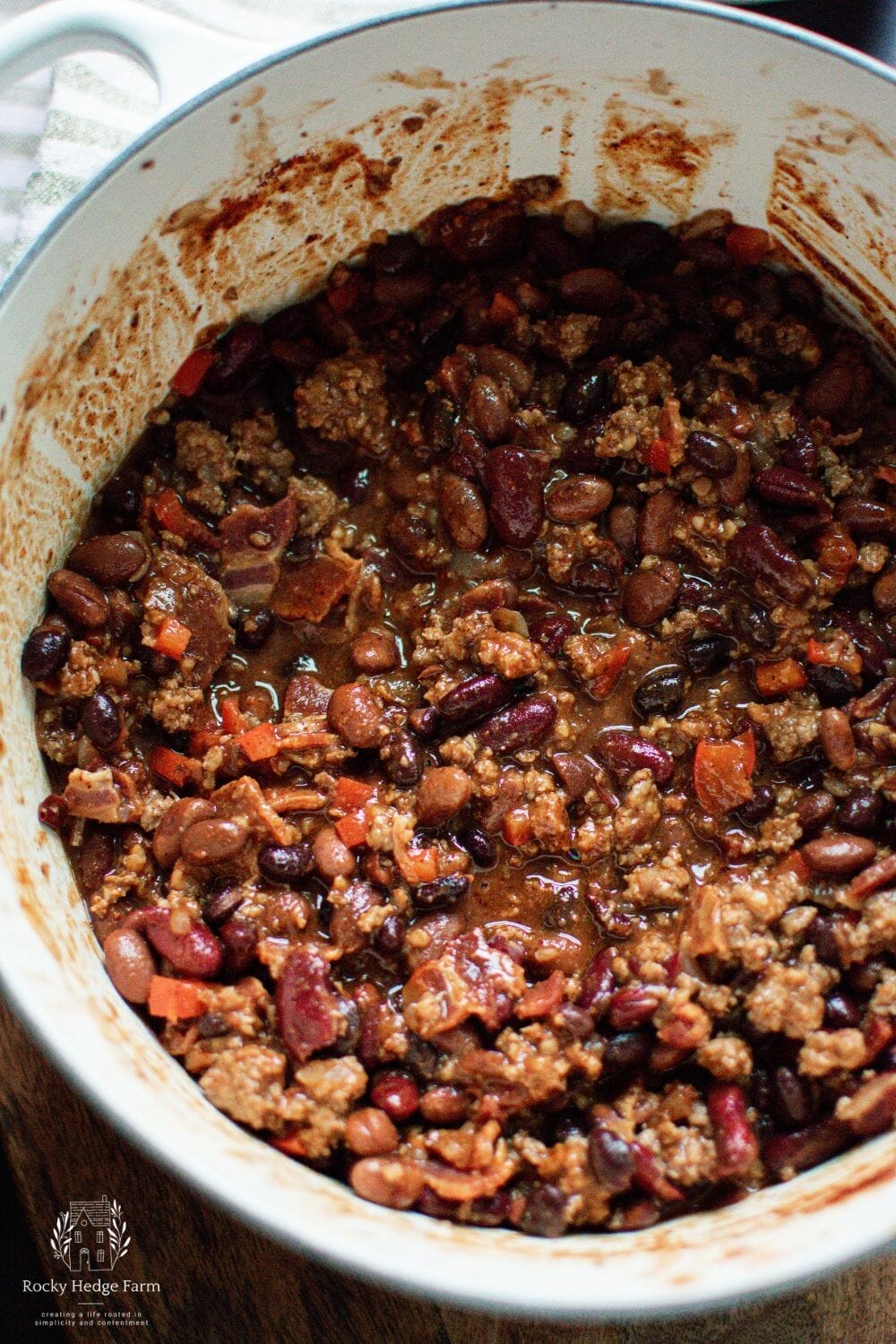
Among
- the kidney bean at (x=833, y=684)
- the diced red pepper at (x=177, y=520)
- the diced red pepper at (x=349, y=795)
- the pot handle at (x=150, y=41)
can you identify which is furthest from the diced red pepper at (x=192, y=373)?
the kidney bean at (x=833, y=684)

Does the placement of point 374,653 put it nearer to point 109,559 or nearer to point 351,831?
point 351,831

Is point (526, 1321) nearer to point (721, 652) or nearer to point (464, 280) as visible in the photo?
point (721, 652)

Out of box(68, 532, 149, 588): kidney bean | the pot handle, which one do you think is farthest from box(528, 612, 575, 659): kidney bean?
the pot handle

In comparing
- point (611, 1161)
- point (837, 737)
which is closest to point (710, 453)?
point (837, 737)

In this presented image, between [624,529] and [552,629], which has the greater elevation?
[624,529]

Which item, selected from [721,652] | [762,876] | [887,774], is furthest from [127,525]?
[887,774]

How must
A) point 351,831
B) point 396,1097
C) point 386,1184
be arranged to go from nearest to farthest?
1. point 386,1184
2. point 396,1097
3. point 351,831
